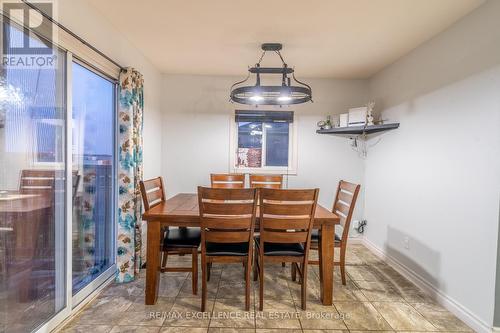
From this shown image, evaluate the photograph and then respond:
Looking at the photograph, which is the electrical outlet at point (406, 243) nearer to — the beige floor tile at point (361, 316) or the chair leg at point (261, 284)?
the beige floor tile at point (361, 316)

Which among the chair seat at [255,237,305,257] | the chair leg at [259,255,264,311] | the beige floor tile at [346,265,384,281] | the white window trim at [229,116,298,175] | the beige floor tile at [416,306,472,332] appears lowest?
the beige floor tile at [416,306,472,332]

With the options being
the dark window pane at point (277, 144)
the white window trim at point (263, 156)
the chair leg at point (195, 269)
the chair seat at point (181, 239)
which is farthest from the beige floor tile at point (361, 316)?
the dark window pane at point (277, 144)

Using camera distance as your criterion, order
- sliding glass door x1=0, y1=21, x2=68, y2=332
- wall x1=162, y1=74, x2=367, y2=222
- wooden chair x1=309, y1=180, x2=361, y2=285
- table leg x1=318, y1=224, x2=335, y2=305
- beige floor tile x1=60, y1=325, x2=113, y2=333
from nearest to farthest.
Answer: sliding glass door x1=0, y1=21, x2=68, y2=332 → beige floor tile x1=60, y1=325, x2=113, y2=333 → table leg x1=318, y1=224, x2=335, y2=305 → wooden chair x1=309, y1=180, x2=361, y2=285 → wall x1=162, y1=74, x2=367, y2=222

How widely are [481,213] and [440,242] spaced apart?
0.53 metres

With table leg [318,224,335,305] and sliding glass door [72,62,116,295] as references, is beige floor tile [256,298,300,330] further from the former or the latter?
sliding glass door [72,62,116,295]

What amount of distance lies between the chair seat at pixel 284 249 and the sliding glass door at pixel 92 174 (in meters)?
1.56

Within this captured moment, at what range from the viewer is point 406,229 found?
2938 mm

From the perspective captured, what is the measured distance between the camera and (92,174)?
8.06 feet

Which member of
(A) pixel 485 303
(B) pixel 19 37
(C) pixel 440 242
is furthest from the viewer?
(C) pixel 440 242

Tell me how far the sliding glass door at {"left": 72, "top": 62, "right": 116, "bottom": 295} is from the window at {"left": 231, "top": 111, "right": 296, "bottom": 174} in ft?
5.85

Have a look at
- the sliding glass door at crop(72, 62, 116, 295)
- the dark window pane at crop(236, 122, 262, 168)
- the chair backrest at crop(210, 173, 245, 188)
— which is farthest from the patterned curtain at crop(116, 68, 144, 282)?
the dark window pane at crop(236, 122, 262, 168)

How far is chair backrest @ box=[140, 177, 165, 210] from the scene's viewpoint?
241 cm

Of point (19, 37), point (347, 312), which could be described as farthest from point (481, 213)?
point (19, 37)

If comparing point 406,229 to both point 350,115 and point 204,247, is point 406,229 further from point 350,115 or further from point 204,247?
point 204,247
